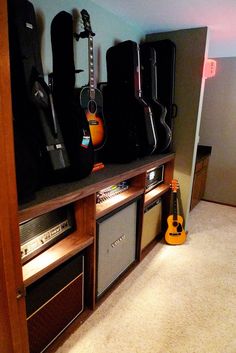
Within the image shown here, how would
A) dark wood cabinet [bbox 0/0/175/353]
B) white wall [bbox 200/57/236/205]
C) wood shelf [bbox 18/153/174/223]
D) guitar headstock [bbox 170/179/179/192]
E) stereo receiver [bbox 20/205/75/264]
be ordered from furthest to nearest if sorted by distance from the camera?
white wall [bbox 200/57/236/205] → guitar headstock [bbox 170/179/179/192] → stereo receiver [bbox 20/205/75/264] → wood shelf [bbox 18/153/174/223] → dark wood cabinet [bbox 0/0/175/353]

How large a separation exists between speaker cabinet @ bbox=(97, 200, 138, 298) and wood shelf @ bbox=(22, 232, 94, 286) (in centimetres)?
14

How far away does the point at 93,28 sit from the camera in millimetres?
1695

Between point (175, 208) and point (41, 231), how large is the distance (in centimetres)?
153

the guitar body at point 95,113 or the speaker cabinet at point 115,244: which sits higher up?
the guitar body at point 95,113

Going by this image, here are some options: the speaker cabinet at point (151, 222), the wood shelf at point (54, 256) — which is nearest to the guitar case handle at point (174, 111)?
the speaker cabinet at point (151, 222)

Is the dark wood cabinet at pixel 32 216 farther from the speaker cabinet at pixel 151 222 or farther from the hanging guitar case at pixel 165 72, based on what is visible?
the hanging guitar case at pixel 165 72

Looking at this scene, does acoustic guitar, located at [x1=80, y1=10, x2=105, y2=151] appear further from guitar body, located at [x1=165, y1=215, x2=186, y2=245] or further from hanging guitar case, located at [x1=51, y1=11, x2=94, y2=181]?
guitar body, located at [x1=165, y1=215, x2=186, y2=245]

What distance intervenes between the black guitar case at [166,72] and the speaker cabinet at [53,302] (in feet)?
5.07

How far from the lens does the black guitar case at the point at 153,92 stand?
195 cm

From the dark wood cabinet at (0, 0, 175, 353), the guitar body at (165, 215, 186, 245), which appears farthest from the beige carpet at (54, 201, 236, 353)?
the dark wood cabinet at (0, 0, 175, 353)

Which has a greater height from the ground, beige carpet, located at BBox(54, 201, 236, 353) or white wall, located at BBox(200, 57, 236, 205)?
white wall, located at BBox(200, 57, 236, 205)

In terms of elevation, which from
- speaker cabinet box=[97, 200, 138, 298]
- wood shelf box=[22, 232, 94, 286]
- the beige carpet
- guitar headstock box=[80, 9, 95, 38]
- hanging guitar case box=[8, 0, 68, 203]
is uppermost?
guitar headstock box=[80, 9, 95, 38]

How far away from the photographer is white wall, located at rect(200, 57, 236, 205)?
123 inches

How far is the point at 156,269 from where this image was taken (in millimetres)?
2027
